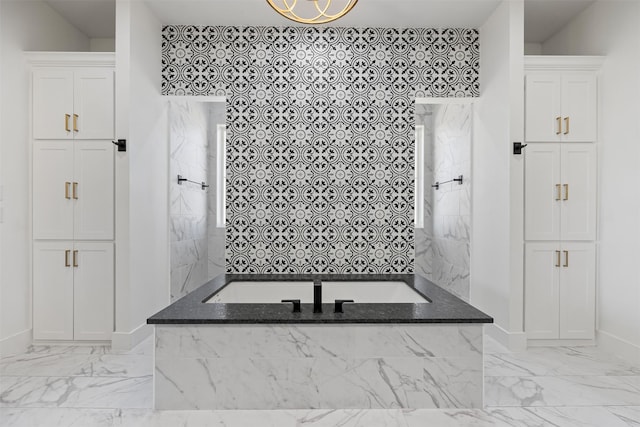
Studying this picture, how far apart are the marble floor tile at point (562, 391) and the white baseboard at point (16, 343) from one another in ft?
10.2

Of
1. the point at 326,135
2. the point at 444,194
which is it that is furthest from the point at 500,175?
the point at 326,135

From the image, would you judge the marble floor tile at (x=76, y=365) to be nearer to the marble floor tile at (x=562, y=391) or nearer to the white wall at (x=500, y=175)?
the marble floor tile at (x=562, y=391)

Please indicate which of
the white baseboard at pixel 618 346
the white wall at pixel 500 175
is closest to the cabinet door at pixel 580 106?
the white wall at pixel 500 175

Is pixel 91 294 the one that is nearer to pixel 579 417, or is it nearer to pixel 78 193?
pixel 78 193

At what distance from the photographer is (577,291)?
311cm

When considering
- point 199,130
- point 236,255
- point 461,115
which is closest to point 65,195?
point 236,255

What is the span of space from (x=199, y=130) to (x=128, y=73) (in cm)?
161

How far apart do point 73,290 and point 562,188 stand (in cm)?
379

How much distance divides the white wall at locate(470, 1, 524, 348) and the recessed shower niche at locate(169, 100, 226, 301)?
8.76ft

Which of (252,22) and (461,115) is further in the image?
(461,115)

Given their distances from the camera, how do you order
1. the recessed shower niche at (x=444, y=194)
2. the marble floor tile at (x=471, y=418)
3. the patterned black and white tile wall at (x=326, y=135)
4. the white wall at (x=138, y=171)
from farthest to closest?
the recessed shower niche at (x=444, y=194) < the patterned black and white tile wall at (x=326, y=135) < the white wall at (x=138, y=171) < the marble floor tile at (x=471, y=418)

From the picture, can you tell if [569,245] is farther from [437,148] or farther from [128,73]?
[128,73]

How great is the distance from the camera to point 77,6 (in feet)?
10.5

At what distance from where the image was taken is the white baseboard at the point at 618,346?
2.77 metres
